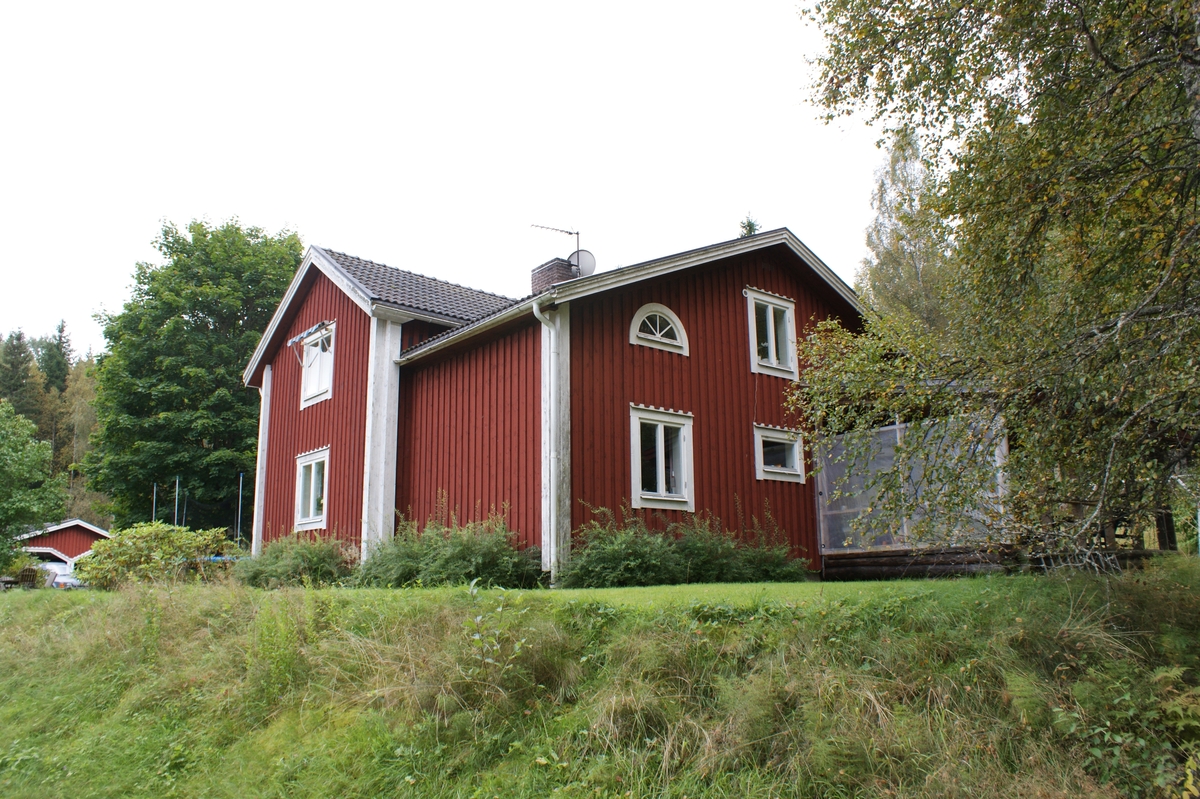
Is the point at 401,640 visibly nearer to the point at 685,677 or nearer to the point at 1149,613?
the point at 685,677

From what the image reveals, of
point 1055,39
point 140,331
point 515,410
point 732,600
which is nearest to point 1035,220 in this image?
point 1055,39

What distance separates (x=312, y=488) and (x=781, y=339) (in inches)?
382

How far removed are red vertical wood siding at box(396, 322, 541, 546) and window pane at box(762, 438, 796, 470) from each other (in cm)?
461

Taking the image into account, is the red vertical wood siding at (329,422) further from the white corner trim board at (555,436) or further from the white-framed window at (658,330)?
the white-framed window at (658,330)

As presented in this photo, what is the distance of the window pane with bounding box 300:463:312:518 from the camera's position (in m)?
17.8

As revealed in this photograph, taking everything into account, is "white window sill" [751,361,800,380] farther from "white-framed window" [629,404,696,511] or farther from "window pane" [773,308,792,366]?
"white-framed window" [629,404,696,511]

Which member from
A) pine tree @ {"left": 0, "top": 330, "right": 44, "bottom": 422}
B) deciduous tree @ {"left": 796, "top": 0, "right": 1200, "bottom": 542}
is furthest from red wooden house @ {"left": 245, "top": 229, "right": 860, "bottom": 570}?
pine tree @ {"left": 0, "top": 330, "right": 44, "bottom": 422}

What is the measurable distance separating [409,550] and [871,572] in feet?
24.0

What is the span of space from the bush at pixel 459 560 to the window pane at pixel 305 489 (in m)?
5.14

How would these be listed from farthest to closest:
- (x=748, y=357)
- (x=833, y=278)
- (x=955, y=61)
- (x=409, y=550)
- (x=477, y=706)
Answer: (x=833, y=278), (x=748, y=357), (x=409, y=550), (x=955, y=61), (x=477, y=706)

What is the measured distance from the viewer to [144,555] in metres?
16.7

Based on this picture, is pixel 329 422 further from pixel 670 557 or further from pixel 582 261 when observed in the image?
pixel 670 557

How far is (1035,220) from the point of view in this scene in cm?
685

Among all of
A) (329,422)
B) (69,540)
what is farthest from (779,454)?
(69,540)
